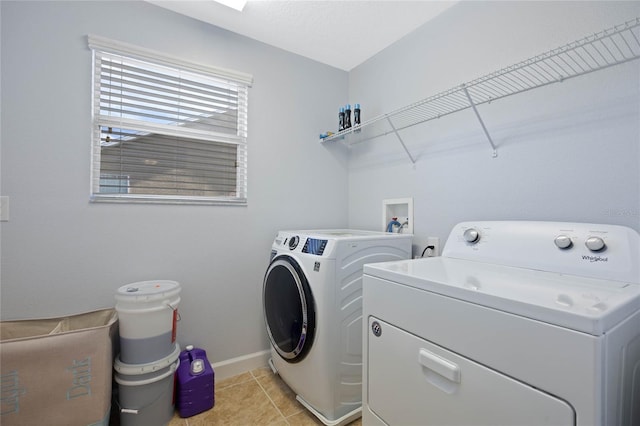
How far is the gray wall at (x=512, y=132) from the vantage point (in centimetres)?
108

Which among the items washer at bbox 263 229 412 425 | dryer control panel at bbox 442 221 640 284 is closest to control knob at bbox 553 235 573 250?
dryer control panel at bbox 442 221 640 284

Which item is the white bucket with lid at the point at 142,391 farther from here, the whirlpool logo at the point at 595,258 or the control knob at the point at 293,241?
the whirlpool logo at the point at 595,258

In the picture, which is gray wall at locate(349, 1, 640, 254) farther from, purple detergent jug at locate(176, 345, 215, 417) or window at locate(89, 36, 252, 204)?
purple detergent jug at locate(176, 345, 215, 417)

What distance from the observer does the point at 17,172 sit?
1394 mm

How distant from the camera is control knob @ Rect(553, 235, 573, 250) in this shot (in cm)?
99

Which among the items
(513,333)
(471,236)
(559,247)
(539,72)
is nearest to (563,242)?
(559,247)

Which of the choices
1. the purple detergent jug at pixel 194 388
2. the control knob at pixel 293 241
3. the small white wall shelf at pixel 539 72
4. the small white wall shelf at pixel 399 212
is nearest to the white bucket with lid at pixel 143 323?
the purple detergent jug at pixel 194 388

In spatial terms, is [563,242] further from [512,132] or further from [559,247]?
[512,132]

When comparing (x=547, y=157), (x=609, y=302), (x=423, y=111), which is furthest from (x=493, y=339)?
(x=423, y=111)

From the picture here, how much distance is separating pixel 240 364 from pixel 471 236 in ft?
5.76

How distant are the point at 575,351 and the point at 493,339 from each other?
16 centimetres

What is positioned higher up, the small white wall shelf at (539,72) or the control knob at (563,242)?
the small white wall shelf at (539,72)

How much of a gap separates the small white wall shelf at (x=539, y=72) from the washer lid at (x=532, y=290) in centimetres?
Result: 76

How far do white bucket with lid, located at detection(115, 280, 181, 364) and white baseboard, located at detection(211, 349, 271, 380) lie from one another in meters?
0.54
